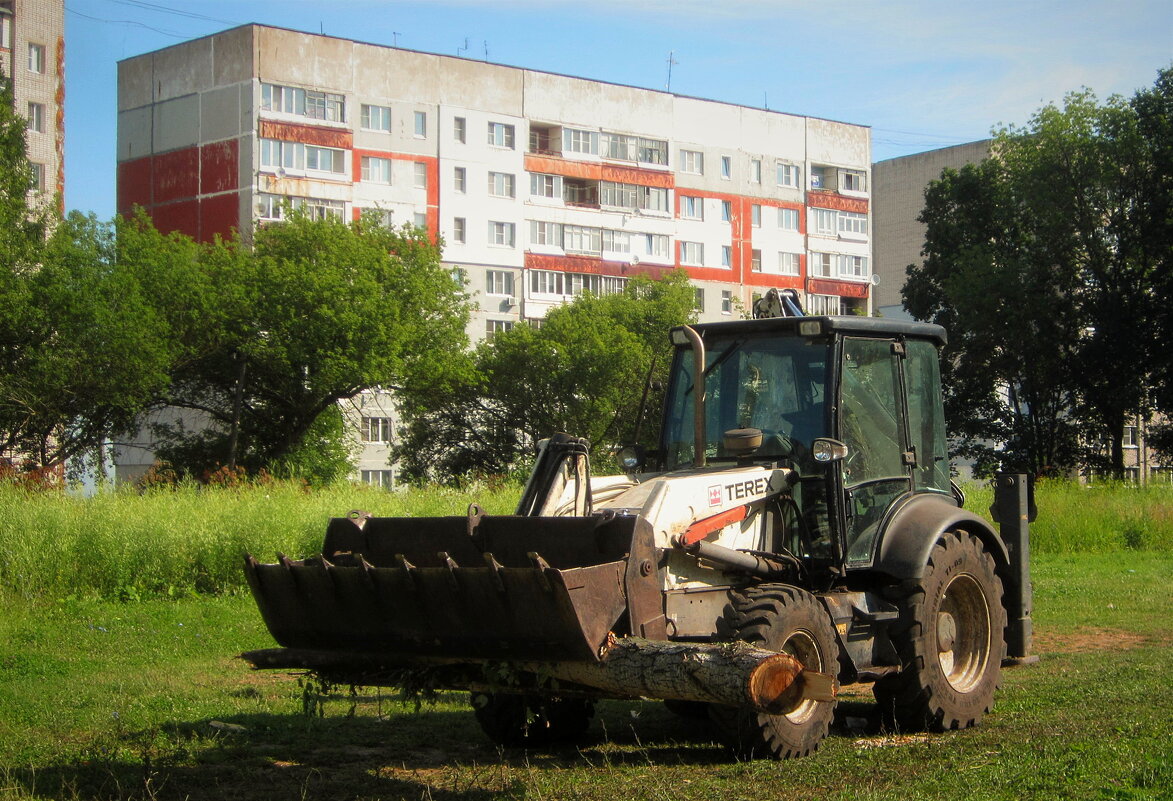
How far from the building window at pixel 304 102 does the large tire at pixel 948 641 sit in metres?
55.0

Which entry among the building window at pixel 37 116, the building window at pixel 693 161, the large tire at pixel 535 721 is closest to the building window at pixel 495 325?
the building window at pixel 693 161

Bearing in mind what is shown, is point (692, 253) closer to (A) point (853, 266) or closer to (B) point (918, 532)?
(A) point (853, 266)

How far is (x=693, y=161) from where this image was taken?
7275 centimetres

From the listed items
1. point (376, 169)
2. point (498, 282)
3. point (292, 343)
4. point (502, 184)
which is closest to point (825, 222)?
point (502, 184)

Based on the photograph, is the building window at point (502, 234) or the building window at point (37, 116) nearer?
the building window at point (37, 116)

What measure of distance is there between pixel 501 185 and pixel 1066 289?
27.4 metres

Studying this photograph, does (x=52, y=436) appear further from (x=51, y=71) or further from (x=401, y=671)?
(x=401, y=671)

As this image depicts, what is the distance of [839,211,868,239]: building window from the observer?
78.6 meters

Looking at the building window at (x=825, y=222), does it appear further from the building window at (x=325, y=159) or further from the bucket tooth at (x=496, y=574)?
the bucket tooth at (x=496, y=574)

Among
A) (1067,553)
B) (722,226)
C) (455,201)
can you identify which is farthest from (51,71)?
(1067,553)

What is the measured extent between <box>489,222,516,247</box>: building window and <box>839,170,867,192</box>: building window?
22962mm

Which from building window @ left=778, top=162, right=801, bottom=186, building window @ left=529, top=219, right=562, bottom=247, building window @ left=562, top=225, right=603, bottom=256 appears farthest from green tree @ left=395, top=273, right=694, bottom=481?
building window @ left=778, top=162, right=801, bottom=186

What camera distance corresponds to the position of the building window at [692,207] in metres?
72.4

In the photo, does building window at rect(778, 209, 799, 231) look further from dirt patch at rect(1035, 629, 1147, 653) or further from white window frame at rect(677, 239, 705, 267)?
dirt patch at rect(1035, 629, 1147, 653)
